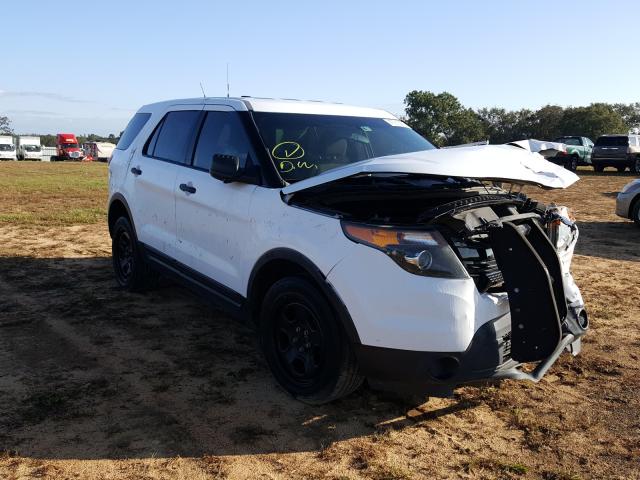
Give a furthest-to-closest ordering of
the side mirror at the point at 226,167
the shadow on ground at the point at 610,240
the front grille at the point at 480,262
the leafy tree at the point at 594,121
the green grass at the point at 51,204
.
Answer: the leafy tree at the point at 594,121 < the green grass at the point at 51,204 < the shadow on ground at the point at 610,240 < the side mirror at the point at 226,167 < the front grille at the point at 480,262

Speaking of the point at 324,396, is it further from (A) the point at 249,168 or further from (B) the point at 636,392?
(B) the point at 636,392

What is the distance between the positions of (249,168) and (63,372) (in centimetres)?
193

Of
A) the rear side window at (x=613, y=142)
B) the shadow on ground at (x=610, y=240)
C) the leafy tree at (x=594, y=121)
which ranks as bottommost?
the shadow on ground at (x=610, y=240)

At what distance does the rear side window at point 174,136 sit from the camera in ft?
16.2

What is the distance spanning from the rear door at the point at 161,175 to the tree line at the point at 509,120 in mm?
58437

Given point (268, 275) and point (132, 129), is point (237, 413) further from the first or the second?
point (132, 129)

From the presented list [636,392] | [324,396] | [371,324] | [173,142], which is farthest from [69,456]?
[636,392]

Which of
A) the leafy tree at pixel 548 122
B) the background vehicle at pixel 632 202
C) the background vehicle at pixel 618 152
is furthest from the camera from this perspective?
the leafy tree at pixel 548 122

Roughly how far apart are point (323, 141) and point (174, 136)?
158 centimetres

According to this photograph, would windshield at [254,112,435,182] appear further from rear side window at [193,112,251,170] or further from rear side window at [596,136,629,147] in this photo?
rear side window at [596,136,629,147]

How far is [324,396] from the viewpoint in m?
3.42

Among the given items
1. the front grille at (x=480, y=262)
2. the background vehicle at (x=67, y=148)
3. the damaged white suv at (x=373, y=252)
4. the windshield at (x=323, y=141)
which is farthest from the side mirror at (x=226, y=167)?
the background vehicle at (x=67, y=148)

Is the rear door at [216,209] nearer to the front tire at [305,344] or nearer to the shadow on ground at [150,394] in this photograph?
the front tire at [305,344]

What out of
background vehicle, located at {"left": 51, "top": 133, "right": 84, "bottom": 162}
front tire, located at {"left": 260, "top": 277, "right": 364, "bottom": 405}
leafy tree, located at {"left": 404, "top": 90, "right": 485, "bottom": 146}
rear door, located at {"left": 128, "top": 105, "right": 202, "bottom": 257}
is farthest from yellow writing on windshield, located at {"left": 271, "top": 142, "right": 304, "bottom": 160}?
leafy tree, located at {"left": 404, "top": 90, "right": 485, "bottom": 146}
